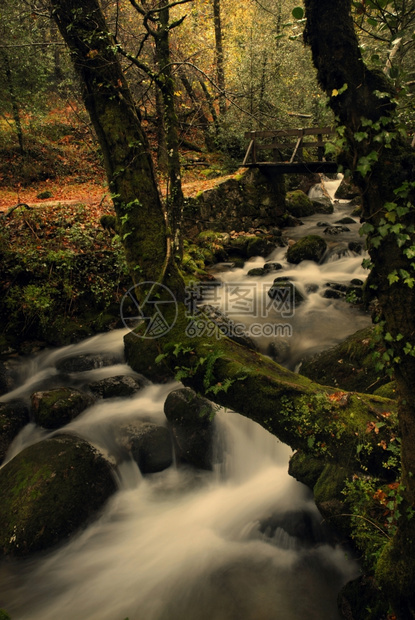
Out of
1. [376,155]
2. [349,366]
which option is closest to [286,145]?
[349,366]

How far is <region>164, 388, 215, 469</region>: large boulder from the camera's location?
21.1 feet

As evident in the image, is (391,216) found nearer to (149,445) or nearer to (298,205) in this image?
(149,445)

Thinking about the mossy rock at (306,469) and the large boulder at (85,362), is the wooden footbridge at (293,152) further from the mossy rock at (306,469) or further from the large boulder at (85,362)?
the mossy rock at (306,469)

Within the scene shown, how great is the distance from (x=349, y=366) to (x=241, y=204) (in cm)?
969

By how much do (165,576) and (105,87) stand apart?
19.4 feet

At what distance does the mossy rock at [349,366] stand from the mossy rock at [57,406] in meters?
4.25

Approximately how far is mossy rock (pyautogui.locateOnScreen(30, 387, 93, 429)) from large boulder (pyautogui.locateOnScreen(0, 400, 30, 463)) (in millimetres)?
196

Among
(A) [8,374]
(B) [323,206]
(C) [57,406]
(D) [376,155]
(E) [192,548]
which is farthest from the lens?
(B) [323,206]

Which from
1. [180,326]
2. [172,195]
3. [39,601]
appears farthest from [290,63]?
[39,601]

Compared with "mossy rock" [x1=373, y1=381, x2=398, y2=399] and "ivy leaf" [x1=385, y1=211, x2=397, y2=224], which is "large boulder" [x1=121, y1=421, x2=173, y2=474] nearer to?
"mossy rock" [x1=373, y1=381, x2=398, y2=399]

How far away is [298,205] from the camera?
17438 mm

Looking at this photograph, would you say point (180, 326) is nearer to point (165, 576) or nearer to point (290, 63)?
point (165, 576)

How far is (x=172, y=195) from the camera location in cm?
669

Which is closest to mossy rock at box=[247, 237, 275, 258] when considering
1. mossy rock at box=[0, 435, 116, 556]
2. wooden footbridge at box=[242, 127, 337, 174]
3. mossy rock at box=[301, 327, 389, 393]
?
wooden footbridge at box=[242, 127, 337, 174]
